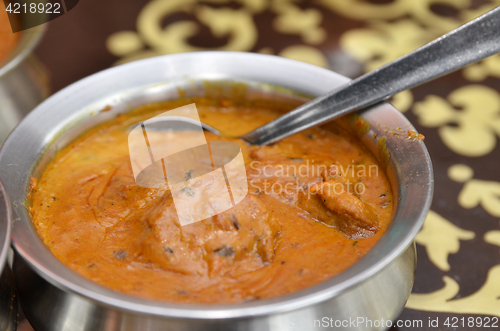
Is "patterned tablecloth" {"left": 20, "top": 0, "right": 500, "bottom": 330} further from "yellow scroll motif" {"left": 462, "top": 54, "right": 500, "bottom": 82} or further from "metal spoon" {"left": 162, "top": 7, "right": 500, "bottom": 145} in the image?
"metal spoon" {"left": 162, "top": 7, "right": 500, "bottom": 145}

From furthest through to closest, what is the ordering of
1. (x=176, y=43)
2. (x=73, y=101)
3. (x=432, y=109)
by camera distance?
(x=176, y=43)
(x=432, y=109)
(x=73, y=101)

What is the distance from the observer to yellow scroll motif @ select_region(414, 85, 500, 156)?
195 cm

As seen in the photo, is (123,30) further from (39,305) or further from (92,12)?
(39,305)

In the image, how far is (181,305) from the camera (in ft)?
2.99

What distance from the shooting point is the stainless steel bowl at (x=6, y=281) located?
967mm

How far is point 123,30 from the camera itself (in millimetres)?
2500

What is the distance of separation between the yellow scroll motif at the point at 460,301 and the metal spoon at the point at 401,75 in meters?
0.63

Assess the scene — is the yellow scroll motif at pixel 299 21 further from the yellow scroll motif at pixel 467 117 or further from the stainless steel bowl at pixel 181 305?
the stainless steel bowl at pixel 181 305

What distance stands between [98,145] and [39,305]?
25.6 inches

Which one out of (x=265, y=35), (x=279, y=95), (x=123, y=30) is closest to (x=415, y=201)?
(x=279, y=95)

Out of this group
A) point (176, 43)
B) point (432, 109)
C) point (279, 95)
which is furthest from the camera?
point (176, 43)

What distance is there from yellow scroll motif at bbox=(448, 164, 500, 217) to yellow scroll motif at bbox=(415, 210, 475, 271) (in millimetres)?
123

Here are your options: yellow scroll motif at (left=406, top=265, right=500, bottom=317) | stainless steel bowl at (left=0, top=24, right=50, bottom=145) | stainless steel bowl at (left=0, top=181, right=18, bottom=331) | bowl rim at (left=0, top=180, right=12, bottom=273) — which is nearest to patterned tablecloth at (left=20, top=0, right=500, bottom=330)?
yellow scroll motif at (left=406, top=265, right=500, bottom=317)

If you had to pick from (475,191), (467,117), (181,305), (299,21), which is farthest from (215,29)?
(181,305)
